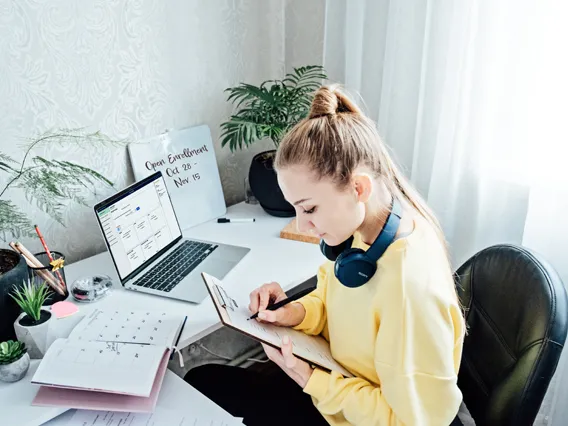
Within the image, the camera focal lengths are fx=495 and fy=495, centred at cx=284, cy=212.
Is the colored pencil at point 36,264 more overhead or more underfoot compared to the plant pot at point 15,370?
more overhead

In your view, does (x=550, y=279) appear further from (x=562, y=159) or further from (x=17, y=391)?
(x=17, y=391)

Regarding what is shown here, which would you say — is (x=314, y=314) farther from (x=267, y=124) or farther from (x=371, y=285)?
(x=267, y=124)

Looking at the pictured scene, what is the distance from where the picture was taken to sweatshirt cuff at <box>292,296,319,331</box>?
1.12 metres

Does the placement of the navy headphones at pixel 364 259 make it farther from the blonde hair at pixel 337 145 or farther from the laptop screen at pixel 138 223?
the laptop screen at pixel 138 223

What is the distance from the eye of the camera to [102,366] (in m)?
0.92

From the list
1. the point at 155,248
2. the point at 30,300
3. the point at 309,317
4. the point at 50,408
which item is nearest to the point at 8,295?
the point at 30,300

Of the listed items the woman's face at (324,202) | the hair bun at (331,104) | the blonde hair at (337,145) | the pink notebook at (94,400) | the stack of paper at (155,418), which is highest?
the hair bun at (331,104)

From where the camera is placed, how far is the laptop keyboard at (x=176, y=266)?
124cm

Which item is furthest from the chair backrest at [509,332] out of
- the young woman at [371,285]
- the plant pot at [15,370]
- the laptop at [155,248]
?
the plant pot at [15,370]

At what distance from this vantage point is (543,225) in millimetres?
1293

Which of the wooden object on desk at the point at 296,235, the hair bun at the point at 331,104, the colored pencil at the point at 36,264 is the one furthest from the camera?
the wooden object on desk at the point at 296,235

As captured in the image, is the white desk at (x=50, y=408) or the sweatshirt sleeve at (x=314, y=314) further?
the sweatshirt sleeve at (x=314, y=314)

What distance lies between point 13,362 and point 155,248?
0.50 metres

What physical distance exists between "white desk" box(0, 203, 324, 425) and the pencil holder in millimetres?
35
